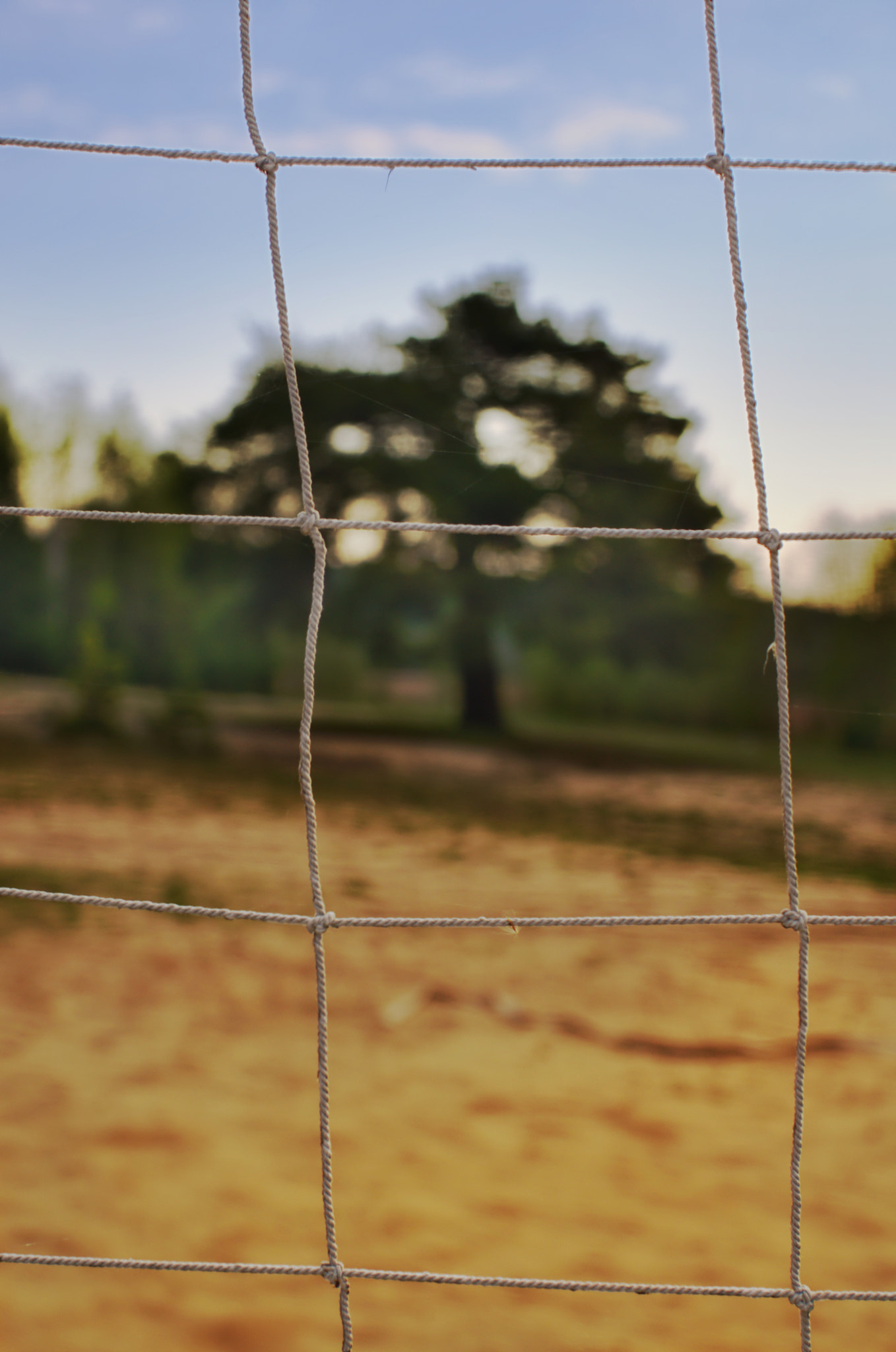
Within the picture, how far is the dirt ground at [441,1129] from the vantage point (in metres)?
1.31

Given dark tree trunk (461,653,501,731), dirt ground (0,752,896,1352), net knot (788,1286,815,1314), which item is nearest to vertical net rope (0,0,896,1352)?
net knot (788,1286,815,1314)

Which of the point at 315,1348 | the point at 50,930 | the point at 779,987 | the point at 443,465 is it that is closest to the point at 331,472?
the point at 443,465

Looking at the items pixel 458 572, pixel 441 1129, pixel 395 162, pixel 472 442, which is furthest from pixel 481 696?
pixel 395 162

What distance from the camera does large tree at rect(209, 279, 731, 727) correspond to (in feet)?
19.3

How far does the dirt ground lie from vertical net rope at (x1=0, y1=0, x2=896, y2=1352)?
A: 0.47 m

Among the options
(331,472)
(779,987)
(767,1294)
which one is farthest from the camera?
(331,472)

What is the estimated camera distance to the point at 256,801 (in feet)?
17.8

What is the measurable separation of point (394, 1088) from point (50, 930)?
55.0 inches

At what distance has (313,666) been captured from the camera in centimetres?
93

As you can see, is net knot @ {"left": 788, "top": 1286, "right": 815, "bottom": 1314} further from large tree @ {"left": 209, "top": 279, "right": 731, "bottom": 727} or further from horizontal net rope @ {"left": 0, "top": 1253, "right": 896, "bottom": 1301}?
large tree @ {"left": 209, "top": 279, "right": 731, "bottom": 727}

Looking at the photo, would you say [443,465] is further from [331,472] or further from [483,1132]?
[483,1132]

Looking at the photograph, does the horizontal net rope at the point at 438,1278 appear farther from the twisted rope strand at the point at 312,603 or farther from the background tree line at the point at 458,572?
the background tree line at the point at 458,572

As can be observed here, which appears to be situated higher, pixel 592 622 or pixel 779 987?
pixel 592 622

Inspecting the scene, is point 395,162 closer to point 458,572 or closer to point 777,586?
point 777,586
